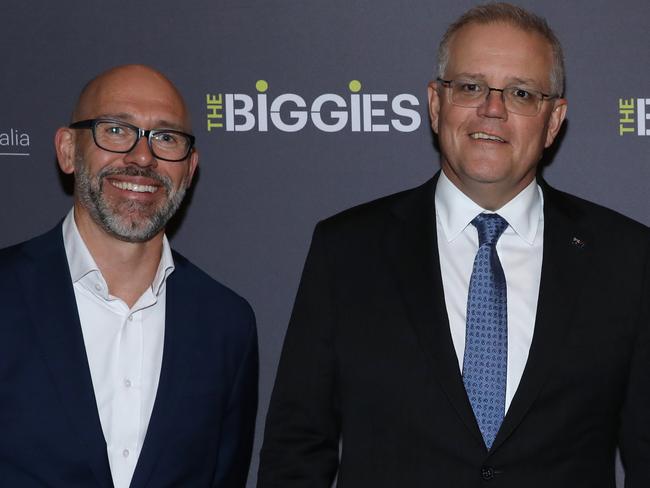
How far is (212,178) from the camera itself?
2922 millimetres

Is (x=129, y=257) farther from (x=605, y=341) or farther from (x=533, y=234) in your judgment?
(x=605, y=341)

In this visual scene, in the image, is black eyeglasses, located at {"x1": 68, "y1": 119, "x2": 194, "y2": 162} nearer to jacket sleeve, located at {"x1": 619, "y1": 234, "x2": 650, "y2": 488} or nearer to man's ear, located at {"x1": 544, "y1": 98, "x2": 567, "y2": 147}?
man's ear, located at {"x1": 544, "y1": 98, "x2": 567, "y2": 147}

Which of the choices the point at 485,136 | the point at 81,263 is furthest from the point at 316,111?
the point at 81,263

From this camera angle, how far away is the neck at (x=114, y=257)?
2412 mm

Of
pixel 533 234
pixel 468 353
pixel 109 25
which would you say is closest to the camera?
pixel 468 353

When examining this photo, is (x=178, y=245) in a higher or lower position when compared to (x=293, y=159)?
lower

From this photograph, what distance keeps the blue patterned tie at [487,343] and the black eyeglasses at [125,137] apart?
33.0 inches

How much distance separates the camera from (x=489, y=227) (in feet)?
7.48

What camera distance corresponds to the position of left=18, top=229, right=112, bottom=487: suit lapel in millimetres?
2203

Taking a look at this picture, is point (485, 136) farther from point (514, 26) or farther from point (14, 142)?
point (14, 142)

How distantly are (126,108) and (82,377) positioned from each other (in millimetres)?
694

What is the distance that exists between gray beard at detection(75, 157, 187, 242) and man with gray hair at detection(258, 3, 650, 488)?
0.43 metres

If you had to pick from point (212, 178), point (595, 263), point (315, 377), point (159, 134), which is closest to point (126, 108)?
point (159, 134)

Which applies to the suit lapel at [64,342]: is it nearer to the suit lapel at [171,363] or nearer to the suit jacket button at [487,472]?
the suit lapel at [171,363]
